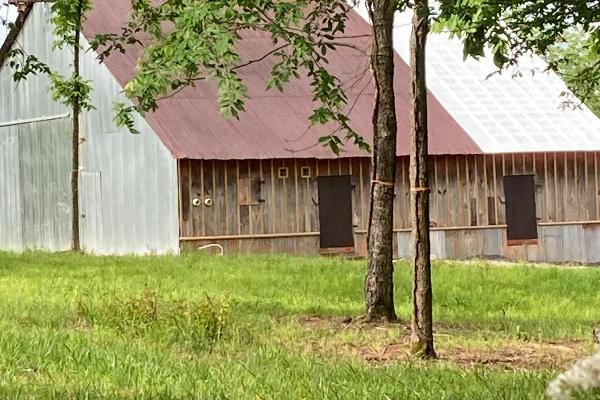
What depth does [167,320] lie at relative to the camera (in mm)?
11789

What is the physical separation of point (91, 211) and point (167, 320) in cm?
2099

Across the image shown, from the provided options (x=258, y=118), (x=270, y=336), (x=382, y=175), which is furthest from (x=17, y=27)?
(x=270, y=336)

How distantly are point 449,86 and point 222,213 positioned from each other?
973 cm

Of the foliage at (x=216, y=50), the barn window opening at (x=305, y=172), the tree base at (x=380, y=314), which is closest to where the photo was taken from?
the foliage at (x=216, y=50)

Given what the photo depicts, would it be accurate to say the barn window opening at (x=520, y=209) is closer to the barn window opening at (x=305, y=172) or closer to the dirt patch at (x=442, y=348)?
Answer: the barn window opening at (x=305, y=172)

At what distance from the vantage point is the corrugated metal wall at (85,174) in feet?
98.1

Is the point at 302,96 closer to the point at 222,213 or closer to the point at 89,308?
the point at 222,213

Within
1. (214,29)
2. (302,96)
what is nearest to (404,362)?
(214,29)

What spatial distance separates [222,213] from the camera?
98.4 ft

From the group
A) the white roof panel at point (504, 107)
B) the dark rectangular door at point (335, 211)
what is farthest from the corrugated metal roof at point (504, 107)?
the dark rectangular door at point (335, 211)

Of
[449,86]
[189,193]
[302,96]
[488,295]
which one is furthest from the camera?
[449,86]

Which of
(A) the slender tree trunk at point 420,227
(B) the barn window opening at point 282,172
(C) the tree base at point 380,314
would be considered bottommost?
(C) the tree base at point 380,314

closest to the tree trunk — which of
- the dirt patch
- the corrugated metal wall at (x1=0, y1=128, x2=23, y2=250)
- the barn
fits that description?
the dirt patch

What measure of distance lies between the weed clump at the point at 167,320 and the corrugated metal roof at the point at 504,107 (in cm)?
2149
